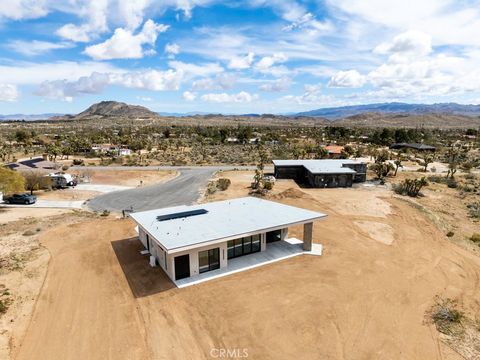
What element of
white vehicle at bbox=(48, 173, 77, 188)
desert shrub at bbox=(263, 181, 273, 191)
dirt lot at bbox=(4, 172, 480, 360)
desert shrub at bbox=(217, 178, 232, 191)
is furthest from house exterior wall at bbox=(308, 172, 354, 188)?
white vehicle at bbox=(48, 173, 77, 188)

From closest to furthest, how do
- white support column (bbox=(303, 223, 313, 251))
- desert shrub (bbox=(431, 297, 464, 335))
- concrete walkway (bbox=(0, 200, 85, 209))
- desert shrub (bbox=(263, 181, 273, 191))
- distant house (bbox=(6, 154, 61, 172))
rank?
1. desert shrub (bbox=(431, 297, 464, 335))
2. white support column (bbox=(303, 223, 313, 251))
3. concrete walkway (bbox=(0, 200, 85, 209))
4. desert shrub (bbox=(263, 181, 273, 191))
5. distant house (bbox=(6, 154, 61, 172))

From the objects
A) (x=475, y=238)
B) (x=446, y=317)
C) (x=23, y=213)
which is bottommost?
(x=475, y=238)

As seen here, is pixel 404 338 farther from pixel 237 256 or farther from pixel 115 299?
pixel 115 299

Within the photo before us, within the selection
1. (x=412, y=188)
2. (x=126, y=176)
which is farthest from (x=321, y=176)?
(x=126, y=176)

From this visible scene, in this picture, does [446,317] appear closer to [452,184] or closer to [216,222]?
[216,222]

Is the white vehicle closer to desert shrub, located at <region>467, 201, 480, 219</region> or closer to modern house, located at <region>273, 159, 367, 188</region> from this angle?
modern house, located at <region>273, 159, 367, 188</region>

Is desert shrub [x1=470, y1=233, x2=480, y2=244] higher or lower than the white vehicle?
lower
